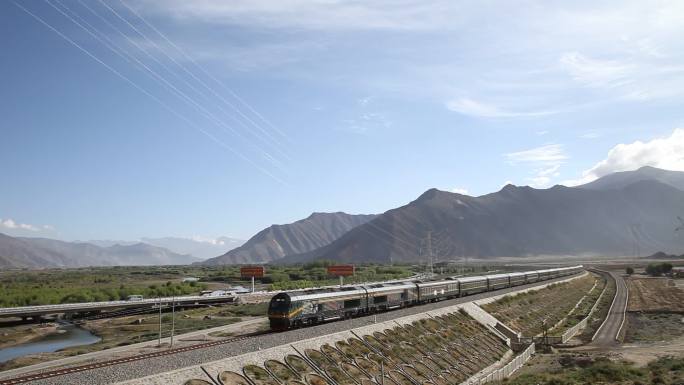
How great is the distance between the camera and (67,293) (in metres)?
95.6

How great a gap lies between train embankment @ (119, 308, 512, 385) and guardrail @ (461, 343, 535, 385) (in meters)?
1.41

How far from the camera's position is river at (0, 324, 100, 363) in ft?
166

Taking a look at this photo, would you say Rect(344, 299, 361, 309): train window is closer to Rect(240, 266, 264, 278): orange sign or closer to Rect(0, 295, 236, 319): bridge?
Rect(0, 295, 236, 319): bridge

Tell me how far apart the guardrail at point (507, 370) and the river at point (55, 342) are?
3826 centimetres

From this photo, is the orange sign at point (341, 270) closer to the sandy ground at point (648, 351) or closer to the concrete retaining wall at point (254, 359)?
the concrete retaining wall at point (254, 359)

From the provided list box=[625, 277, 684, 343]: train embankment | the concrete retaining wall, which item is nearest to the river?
the concrete retaining wall

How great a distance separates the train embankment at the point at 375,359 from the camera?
98.2 ft

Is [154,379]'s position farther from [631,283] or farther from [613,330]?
[631,283]

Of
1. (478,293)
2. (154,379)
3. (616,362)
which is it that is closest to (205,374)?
(154,379)

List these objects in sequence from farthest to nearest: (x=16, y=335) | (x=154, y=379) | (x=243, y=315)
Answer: (x=243, y=315)
(x=16, y=335)
(x=154, y=379)

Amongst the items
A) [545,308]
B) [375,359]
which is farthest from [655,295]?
[375,359]

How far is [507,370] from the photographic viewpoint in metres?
45.4

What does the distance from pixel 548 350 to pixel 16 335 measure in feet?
195

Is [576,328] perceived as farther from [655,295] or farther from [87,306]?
[87,306]
